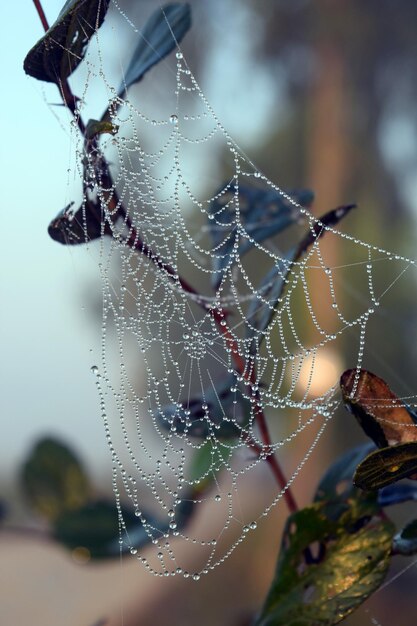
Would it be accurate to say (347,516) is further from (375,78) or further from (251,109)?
(375,78)

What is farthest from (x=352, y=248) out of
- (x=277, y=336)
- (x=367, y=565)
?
(x=367, y=565)

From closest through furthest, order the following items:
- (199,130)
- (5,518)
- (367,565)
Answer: (367,565), (5,518), (199,130)

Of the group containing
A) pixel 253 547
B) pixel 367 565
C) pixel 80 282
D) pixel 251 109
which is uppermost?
pixel 251 109

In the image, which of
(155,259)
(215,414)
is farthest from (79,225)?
(215,414)

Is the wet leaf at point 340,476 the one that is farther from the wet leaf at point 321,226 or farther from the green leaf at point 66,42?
the green leaf at point 66,42

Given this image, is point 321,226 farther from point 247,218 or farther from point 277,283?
point 247,218

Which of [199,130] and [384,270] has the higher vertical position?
[199,130]

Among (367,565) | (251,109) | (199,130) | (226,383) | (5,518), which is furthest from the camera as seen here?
(251,109)

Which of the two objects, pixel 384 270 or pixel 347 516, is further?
pixel 384 270
